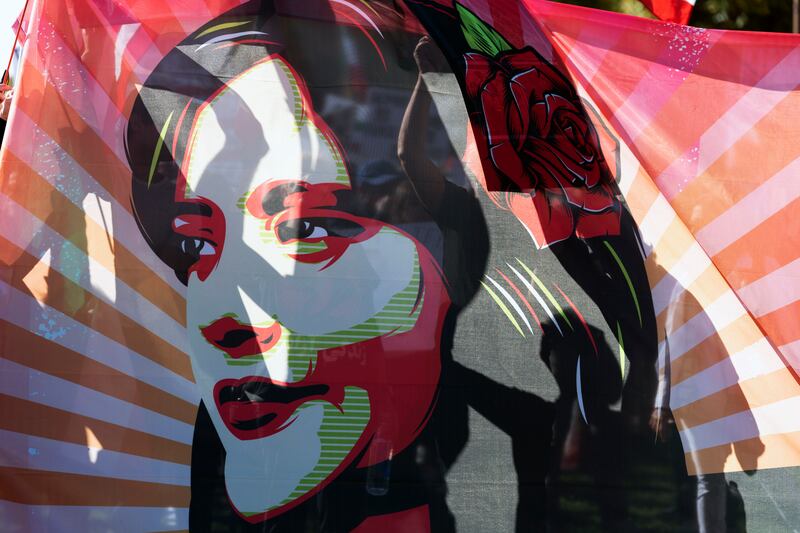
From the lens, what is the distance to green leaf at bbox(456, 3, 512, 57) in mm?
3076

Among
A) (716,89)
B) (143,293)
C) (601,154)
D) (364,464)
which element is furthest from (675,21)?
(143,293)

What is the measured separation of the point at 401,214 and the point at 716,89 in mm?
1315

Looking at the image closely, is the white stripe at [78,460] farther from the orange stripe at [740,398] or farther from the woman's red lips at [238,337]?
the orange stripe at [740,398]

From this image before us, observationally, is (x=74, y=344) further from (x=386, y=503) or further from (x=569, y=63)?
(x=569, y=63)

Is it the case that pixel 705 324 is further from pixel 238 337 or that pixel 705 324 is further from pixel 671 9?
pixel 238 337

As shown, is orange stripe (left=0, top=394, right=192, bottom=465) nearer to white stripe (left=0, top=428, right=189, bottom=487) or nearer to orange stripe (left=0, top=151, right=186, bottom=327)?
white stripe (left=0, top=428, right=189, bottom=487)

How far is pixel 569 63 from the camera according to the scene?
10.0 ft

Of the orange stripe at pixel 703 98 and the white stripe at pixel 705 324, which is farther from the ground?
the orange stripe at pixel 703 98

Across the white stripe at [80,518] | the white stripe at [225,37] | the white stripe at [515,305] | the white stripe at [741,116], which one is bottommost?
the white stripe at [80,518]

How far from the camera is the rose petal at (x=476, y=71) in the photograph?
3072mm

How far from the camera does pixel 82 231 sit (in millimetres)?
2863

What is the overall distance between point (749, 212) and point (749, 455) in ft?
3.02

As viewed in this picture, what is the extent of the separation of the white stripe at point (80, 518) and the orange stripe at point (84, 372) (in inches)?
14.2

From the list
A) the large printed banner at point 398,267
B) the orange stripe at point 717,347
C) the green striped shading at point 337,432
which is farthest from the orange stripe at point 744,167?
the green striped shading at point 337,432
